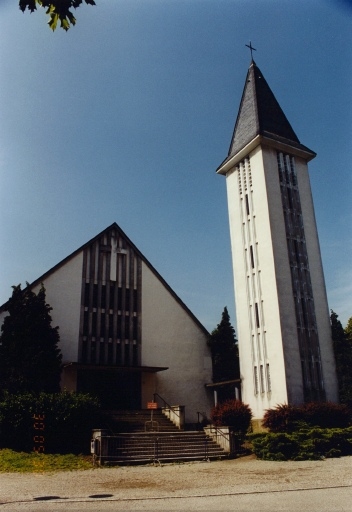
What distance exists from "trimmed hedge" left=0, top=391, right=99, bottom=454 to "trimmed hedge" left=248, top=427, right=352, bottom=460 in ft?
24.8

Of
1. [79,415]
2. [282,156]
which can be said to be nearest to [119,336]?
[79,415]

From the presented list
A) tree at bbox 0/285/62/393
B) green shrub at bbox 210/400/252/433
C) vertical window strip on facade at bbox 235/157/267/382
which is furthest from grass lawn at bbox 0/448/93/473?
vertical window strip on facade at bbox 235/157/267/382

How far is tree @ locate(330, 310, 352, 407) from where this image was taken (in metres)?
25.9

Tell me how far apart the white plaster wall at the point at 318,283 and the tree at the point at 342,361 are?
1.83 ft

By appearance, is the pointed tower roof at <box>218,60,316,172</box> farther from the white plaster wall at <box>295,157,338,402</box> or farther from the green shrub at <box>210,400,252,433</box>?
the green shrub at <box>210,400,252,433</box>

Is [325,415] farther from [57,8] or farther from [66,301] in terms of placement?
[57,8]

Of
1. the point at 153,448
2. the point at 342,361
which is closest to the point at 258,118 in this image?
the point at 342,361

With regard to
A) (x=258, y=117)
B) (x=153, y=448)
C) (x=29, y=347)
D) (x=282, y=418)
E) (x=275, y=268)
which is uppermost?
(x=258, y=117)

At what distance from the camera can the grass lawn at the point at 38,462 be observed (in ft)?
50.8

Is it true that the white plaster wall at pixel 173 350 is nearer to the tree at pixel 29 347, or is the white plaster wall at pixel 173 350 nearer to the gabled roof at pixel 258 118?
the tree at pixel 29 347

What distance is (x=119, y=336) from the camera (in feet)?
94.2

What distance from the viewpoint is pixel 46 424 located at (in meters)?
19.0

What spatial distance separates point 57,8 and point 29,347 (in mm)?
21031

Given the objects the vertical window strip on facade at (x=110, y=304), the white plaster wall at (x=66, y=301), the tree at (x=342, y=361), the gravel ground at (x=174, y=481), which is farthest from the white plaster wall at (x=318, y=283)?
the white plaster wall at (x=66, y=301)
